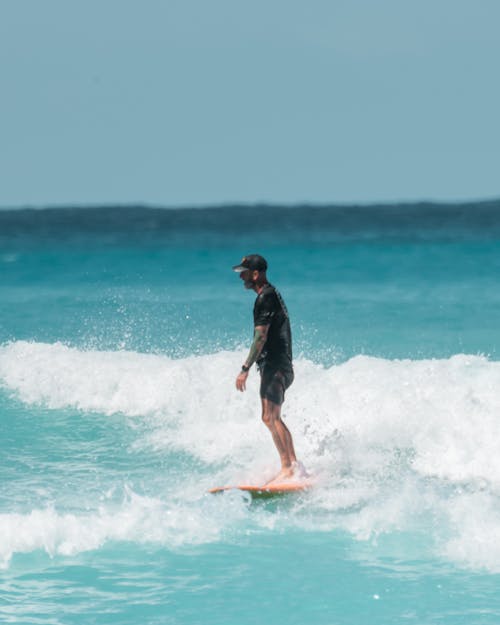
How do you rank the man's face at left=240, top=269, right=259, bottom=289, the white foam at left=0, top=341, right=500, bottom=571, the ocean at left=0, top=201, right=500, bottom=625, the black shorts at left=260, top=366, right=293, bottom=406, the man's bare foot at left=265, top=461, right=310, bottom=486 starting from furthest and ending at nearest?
1. the man's bare foot at left=265, top=461, right=310, bottom=486
2. the black shorts at left=260, top=366, right=293, bottom=406
3. the man's face at left=240, top=269, right=259, bottom=289
4. the white foam at left=0, top=341, right=500, bottom=571
5. the ocean at left=0, top=201, right=500, bottom=625

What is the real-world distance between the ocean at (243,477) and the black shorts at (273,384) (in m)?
0.85

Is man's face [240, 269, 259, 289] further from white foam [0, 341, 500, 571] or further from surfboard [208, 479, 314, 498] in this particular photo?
white foam [0, 341, 500, 571]

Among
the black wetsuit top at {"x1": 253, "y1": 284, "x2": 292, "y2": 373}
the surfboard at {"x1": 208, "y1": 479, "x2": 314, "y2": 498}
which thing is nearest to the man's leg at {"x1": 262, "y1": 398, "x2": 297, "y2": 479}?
the surfboard at {"x1": 208, "y1": 479, "x2": 314, "y2": 498}

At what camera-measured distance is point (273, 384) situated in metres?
8.59

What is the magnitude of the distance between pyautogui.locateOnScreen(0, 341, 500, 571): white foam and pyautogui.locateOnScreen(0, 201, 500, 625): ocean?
3 centimetres

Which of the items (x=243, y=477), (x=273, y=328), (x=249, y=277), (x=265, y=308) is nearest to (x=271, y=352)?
(x=273, y=328)

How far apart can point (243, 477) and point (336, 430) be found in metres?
0.99

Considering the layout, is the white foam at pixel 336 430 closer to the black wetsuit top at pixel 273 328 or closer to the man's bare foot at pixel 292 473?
the man's bare foot at pixel 292 473

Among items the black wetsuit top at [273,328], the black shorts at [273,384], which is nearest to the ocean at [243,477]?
the black shorts at [273,384]

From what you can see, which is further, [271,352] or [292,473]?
[292,473]

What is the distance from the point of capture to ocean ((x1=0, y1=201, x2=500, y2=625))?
265 inches

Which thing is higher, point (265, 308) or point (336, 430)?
point (265, 308)

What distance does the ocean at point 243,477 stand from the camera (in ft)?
22.1

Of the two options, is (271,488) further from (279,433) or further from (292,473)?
(279,433)
